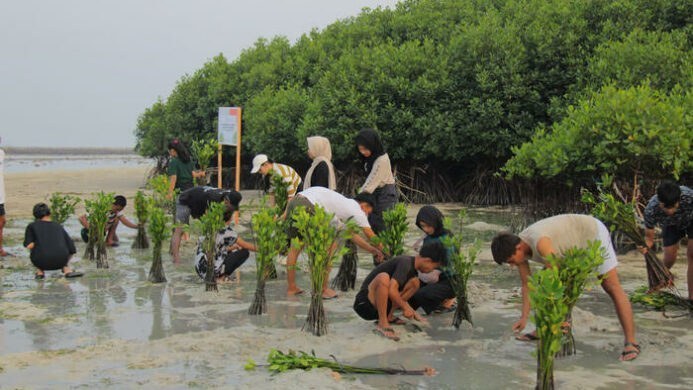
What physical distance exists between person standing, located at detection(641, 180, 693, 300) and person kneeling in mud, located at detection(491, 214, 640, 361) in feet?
4.15

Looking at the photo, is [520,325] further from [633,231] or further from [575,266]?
[633,231]

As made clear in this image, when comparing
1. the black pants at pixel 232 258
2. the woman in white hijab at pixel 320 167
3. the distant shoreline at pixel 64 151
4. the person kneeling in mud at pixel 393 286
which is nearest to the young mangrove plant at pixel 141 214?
the black pants at pixel 232 258

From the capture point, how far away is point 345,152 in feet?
63.8

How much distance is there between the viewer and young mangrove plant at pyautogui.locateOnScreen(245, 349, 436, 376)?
18.7ft

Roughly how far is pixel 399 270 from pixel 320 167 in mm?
2817

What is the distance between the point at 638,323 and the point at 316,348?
9.77 ft

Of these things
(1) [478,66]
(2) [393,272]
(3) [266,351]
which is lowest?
(3) [266,351]

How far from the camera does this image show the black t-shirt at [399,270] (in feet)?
22.4

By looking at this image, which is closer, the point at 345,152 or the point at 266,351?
the point at 266,351

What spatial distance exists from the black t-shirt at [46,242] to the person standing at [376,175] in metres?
3.54

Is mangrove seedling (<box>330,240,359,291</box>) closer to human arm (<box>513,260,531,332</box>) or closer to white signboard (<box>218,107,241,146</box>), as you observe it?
human arm (<box>513,260,531,332</box>)

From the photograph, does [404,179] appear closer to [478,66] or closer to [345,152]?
[345,152]

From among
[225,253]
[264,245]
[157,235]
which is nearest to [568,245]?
[264,245]

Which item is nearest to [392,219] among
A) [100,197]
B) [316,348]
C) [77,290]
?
[316,348]
